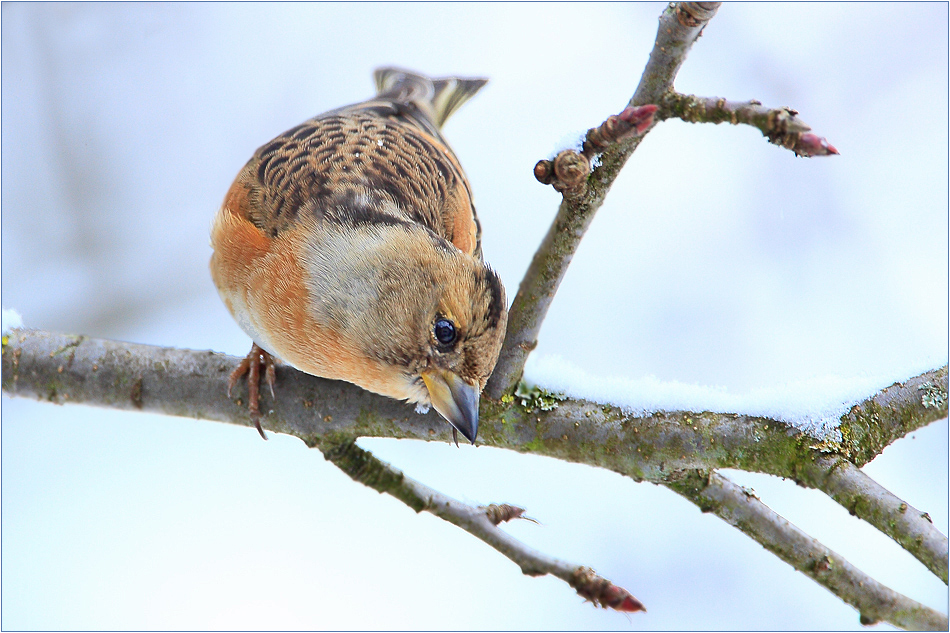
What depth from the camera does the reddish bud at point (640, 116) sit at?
1779mm

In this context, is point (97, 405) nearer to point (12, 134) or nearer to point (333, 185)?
point (333, 185)

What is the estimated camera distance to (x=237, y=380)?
300 centimetres

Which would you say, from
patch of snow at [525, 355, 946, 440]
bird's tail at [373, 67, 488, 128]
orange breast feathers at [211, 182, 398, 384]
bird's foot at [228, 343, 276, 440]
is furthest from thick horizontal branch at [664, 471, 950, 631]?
bird's tail at [373, 67, 488, 128]

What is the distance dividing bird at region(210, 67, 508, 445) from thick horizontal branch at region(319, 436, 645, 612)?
12.2 inches

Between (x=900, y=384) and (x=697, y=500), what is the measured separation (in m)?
0.77

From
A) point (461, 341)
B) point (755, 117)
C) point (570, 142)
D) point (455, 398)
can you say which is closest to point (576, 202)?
point (570, 142)

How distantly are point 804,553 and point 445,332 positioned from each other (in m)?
1.43

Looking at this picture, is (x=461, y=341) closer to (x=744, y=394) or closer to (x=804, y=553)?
(x=744, y=394)

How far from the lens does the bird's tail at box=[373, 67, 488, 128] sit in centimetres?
466

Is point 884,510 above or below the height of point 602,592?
above

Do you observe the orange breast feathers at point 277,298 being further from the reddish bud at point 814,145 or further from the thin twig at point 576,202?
the reddish bud at point 814,145

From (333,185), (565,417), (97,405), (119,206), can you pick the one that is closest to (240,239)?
(333,185)

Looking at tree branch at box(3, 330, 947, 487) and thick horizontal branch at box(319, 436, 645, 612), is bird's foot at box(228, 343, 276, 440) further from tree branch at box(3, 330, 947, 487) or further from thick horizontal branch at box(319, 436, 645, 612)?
thick horizontal branch at box(319, 436, 645, 612)

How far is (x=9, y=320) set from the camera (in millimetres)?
3164
